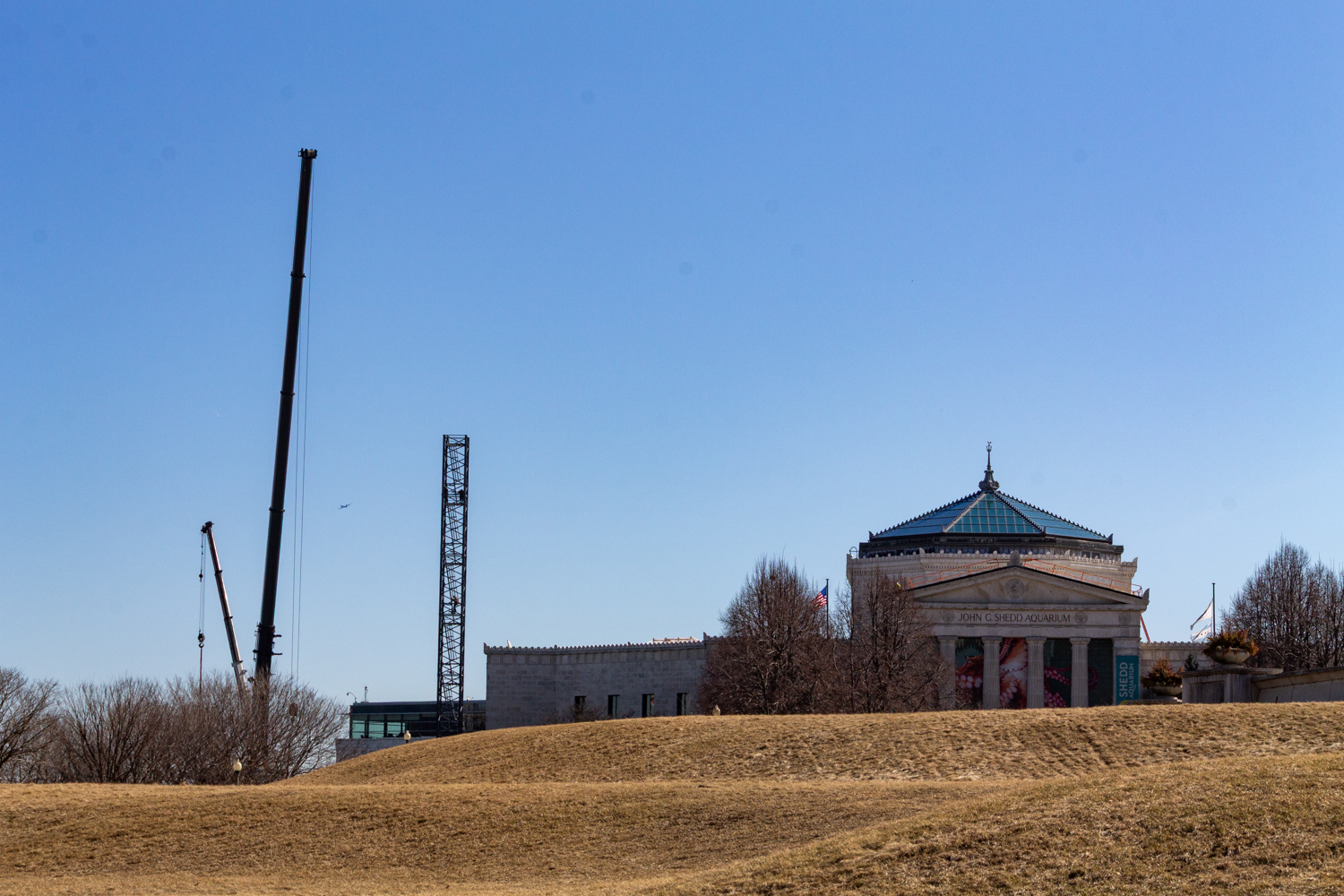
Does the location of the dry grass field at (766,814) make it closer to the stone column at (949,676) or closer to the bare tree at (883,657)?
the bare tree at (883,657)

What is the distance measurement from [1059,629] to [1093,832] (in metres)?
72.5

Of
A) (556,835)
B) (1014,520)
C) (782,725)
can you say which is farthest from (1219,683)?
(1014,520)

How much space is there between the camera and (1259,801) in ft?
79.0

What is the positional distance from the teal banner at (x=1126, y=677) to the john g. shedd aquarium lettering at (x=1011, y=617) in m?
4.07

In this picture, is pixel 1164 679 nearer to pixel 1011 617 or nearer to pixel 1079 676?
pixel 1079 676

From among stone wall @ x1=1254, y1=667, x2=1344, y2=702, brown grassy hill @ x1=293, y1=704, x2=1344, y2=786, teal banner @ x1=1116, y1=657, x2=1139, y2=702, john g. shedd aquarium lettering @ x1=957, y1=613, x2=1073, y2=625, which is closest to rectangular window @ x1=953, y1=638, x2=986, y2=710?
john g. shedd aquarium lettering @ x1=957, y1=613, x2=1073, y2=625

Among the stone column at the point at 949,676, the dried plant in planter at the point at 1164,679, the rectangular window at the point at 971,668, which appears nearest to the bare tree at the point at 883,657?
the stone column at the point at 949,676

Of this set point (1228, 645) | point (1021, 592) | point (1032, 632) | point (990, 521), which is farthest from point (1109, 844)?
point (990, 521)

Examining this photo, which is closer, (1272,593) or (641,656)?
(1272,593)

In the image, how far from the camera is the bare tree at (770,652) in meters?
72.9

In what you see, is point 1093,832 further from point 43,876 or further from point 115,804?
point 115,804

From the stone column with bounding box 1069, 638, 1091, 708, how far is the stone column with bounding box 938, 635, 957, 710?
23.7ft

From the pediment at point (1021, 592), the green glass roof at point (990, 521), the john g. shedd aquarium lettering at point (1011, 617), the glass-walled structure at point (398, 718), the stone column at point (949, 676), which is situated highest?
the green glass roof at point (990, 521)

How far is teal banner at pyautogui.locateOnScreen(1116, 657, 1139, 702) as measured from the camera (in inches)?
3617
